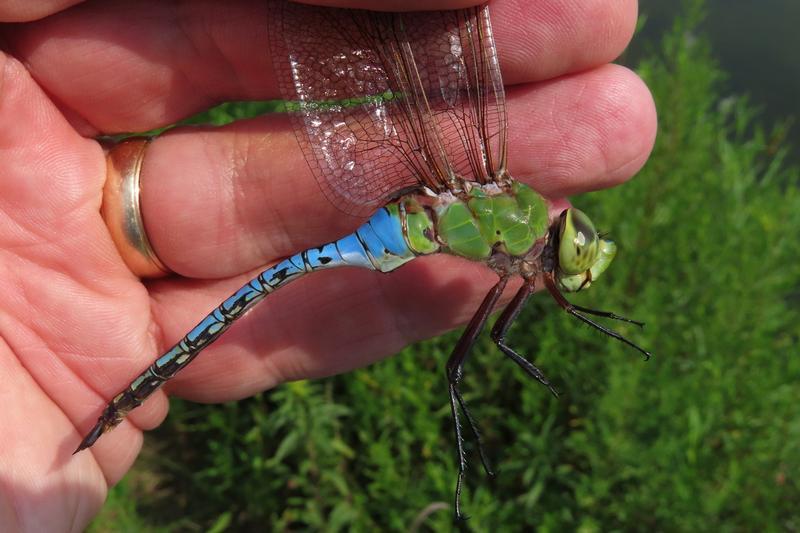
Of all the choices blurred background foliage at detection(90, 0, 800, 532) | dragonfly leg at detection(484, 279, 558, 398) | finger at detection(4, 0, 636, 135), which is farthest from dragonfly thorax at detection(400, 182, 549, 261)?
blurred background foliage at detection(90, 0, 800, 532)

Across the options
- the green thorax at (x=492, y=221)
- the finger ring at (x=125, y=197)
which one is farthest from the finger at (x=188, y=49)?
the green thorax at (x=492, y=221)

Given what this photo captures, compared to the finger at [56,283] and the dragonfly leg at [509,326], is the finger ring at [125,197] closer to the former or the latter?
the finger at [56,283]

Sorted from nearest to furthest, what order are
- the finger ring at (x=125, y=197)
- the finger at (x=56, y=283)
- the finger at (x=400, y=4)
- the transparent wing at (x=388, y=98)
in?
1. the finger at (x=400, y=4)
2. the transparent wing at (x=388, y=98)
3. the finger at (x=56, y=283)
4. the finger ring at (x=125, y=197)

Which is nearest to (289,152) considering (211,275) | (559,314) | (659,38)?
(211,275)

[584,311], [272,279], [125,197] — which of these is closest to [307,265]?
[272,279]

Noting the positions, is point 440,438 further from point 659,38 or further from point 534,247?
point 659,38

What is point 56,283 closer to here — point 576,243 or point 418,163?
point 418,163

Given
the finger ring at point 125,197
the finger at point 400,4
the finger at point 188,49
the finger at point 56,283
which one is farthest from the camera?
the finger ring at point 125,197
